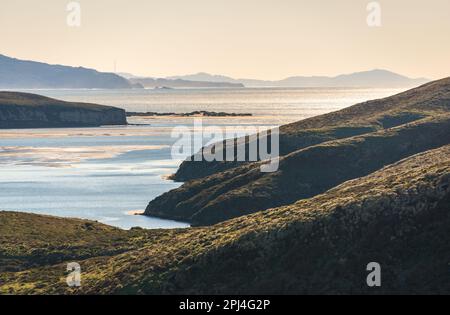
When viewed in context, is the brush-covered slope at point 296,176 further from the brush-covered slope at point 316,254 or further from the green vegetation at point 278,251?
the brush-covered slope at point 316,254

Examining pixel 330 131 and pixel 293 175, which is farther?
pixel 330 131

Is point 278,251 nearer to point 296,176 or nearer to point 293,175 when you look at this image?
point 296,176

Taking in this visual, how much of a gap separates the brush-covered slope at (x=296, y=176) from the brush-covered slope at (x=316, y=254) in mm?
51511

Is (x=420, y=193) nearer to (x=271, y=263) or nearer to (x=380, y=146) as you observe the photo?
(x=271, y=263)

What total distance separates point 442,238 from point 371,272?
6836 mm

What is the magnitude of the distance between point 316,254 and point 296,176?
246ft

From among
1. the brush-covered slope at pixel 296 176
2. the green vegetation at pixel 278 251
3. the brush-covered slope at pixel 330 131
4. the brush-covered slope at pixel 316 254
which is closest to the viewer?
the brush-covered slope at pixel 316 254

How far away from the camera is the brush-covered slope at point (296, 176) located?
5241 inches

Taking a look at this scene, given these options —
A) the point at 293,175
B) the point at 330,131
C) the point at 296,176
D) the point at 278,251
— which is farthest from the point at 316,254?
the point at 330,131

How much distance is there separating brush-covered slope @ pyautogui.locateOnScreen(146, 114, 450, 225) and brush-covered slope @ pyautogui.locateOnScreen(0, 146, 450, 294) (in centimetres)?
5151

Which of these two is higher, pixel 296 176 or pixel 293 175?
pixel 293 175

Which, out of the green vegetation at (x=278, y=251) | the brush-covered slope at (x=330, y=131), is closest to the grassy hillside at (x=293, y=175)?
the brush-covered slope at (x=330, y=131)

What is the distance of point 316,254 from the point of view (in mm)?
68500

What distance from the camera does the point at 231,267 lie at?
227ft
